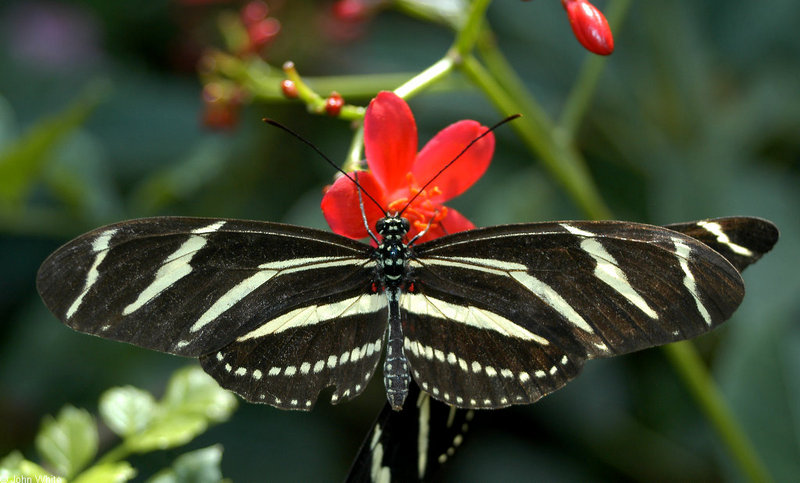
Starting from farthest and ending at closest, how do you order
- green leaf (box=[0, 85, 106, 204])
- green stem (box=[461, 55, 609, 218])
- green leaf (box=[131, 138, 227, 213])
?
1. green leaf (box=[131, 138, 227, 213])
2. green leaf (box=[0, 85, 106, 204])
3. green stem (box=[461, 55, 609, 218])

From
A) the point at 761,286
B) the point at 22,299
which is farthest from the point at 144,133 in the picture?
the point at 761,286

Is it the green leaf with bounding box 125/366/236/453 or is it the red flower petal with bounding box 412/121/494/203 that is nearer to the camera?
the green leaf with bounding box 125/366/236/453

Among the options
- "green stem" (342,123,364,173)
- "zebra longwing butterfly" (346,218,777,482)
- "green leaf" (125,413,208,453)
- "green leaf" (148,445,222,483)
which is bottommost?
"green leaf" (148,445,222,483)

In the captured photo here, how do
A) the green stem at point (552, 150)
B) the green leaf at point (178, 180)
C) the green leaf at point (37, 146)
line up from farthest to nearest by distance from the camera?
the green leaf at point (178, 180) → the green leaf at point (37, 146) → the green stem at point (552, 150)

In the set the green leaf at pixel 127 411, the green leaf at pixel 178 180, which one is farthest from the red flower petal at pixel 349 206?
the green leaf at pixel 178 180

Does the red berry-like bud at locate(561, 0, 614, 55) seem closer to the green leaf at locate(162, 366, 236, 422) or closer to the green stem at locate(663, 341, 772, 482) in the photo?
the green stem at locate(663, 341, 772, 482)

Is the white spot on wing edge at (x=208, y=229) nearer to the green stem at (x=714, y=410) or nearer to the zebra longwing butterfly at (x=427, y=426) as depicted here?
the zebra longwing butterfly at (x=427, y=426)

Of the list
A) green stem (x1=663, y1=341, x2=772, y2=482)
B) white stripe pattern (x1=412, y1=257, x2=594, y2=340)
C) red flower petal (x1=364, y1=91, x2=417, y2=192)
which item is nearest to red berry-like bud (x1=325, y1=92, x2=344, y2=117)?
red flower petal (x1=364, y1=91, x2=417, y2=192)
